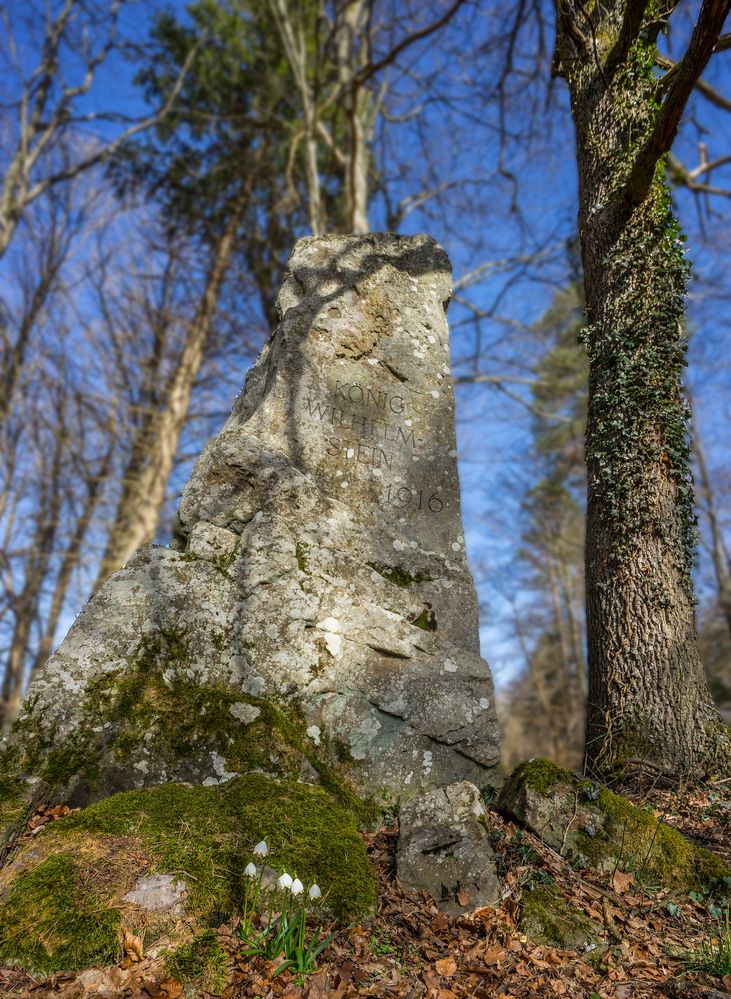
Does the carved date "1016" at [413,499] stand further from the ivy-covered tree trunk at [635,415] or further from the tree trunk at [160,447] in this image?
the tree trunk at [160,447]

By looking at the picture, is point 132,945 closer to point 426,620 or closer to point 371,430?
point 426,620

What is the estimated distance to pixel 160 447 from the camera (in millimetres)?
12445

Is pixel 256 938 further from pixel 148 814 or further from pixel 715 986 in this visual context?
pixel 715 986

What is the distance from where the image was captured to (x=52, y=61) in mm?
12383

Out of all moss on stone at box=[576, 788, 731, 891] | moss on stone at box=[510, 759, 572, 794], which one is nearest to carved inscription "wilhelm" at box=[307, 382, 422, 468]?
moss on stone at box=[510, 759, 572, 794]

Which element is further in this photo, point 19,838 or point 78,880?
point 19,838

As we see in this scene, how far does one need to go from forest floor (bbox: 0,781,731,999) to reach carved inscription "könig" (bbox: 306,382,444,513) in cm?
216

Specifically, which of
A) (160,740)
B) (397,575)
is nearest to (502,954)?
(160,740)

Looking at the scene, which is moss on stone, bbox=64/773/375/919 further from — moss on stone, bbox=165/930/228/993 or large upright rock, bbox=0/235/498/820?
large upright rock, bbox=0/235/498/820

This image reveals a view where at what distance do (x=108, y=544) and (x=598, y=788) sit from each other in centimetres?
1157

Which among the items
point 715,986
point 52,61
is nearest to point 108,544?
point 52,61

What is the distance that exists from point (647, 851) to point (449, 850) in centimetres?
103

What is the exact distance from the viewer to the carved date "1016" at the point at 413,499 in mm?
4500

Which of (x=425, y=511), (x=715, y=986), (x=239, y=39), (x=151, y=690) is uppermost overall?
(x=239, y=39)
